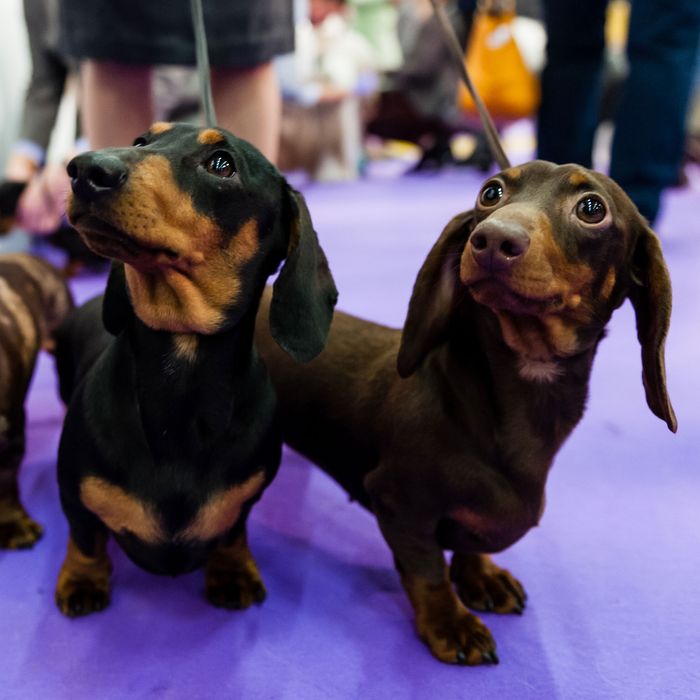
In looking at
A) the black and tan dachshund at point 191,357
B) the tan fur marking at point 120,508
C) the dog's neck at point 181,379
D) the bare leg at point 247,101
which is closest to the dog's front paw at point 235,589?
the black and tan dachshund at point 191,357

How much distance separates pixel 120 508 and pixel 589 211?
865mm

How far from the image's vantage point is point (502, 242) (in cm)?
110

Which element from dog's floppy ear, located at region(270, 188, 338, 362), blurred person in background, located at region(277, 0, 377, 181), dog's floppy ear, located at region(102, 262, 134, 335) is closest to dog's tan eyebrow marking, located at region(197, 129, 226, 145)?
dog's floppy ear, located at region(270, 188, 338, 362)

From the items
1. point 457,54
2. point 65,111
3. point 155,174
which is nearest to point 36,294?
point 155,174

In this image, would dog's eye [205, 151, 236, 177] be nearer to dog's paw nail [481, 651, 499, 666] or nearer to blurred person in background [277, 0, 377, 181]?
dog's paw nail [481, 651, 499, 666]

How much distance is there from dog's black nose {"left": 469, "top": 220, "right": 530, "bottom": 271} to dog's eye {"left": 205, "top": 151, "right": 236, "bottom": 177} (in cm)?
40

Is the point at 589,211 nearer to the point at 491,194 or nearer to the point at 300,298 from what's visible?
the point at 491,194

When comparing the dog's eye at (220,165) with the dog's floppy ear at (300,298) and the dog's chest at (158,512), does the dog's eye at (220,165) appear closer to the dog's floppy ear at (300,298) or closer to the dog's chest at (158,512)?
the dog's floppy ear at (300,298)

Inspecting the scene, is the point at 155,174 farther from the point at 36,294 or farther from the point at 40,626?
the point at 36,294

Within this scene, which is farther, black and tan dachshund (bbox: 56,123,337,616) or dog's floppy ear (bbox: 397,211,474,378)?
dog's floppy ear (bbox: 397,211,474,378)

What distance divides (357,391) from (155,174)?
58 centimetres

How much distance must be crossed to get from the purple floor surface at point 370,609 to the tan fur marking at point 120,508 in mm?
224

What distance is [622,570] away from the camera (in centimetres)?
162

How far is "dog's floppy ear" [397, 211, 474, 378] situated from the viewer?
1348mm
